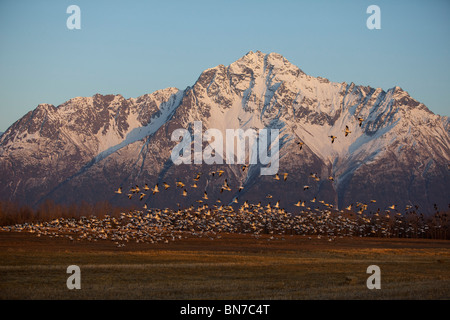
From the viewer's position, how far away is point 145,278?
47875mm

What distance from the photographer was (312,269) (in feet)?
190

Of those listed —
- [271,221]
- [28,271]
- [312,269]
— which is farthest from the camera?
[271,221]

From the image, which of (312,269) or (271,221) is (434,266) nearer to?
(312,269)
